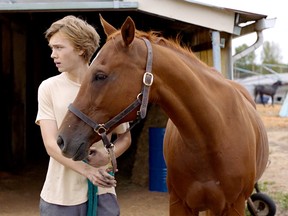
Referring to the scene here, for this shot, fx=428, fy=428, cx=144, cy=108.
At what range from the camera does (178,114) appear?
226cm

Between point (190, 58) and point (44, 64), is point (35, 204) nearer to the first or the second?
point (190, 58)

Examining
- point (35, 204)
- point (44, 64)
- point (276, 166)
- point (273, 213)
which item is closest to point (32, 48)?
point (44, 64)

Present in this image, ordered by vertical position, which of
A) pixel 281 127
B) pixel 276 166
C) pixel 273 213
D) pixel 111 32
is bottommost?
pixel 281 127

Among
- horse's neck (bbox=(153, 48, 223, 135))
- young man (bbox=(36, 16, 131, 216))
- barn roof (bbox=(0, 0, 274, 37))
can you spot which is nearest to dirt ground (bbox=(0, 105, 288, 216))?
barn roof (bbox=(0, 0, 274, 37))

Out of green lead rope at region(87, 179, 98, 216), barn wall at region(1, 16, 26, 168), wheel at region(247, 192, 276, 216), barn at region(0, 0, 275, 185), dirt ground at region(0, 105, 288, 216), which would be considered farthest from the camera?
barn wall at region(1, 16, 26, 168)

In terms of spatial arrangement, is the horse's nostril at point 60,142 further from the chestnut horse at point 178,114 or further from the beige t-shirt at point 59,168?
the beige t-shirt at point 59,168

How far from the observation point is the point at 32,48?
27.9 ft

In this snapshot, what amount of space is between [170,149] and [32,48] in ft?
20.8

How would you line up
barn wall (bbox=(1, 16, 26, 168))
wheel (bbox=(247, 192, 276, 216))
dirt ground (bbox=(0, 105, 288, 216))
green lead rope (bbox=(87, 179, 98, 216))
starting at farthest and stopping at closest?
barn wall (bbox=(1, 16, 26, 168)) → dirt ground (bbox=(0, 105, 288, 216)) → wheel (bbox=(247, 192, 276, 216)) → green lead rope (bbox=(87, 179, 98, 216))

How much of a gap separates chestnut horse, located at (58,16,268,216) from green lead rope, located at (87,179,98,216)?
→ 31cm

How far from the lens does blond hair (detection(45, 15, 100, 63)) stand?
6.73 feet

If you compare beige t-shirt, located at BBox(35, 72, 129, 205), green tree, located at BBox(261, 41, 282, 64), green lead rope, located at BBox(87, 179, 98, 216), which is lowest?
green tree, located at BBox(261, 41, 282, 64)

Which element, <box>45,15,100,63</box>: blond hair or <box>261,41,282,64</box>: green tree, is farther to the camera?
<box>261,41,282,64</box>: green tree

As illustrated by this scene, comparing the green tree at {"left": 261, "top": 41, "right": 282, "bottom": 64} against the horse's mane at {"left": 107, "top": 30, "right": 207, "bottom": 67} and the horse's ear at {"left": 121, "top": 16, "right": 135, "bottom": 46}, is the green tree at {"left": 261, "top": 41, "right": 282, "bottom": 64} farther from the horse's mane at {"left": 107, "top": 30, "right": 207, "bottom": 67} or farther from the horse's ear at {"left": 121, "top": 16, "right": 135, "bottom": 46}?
the horse's ear at {"left": 121, "top": 16, "right": 135, "bottom": 46}
